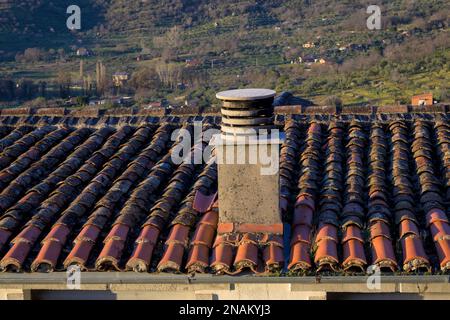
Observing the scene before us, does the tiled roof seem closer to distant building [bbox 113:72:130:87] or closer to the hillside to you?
the hillside

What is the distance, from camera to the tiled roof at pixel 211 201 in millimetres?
5828

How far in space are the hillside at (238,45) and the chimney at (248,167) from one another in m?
32.0

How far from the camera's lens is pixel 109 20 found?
81750 mm

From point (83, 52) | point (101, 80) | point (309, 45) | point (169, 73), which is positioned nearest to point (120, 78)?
point (101, 80)

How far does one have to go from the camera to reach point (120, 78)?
58719mm

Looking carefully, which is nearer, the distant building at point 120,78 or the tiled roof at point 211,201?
the tiled roof at point 211,201

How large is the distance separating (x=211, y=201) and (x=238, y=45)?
213 feet

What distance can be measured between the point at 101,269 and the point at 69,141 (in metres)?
2.89

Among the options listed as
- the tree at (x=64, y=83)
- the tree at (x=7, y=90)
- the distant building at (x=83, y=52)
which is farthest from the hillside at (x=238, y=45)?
the tree at (x=7, y=90)

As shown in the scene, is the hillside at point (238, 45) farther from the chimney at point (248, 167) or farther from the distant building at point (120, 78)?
the chimney at point (248, 167)

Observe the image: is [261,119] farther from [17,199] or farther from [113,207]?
[17,199]

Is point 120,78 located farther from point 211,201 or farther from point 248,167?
point 248,167

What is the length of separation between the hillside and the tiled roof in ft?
98.3
